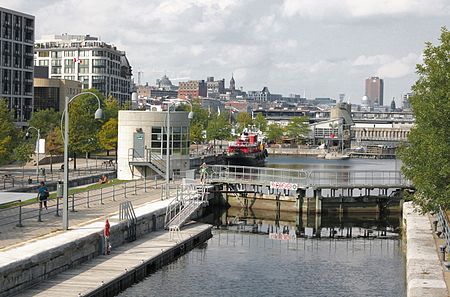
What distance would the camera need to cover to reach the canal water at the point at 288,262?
37.5m

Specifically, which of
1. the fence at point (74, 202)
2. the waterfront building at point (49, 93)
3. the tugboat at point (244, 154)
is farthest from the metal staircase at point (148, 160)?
the waterfront building at point (49, 93)

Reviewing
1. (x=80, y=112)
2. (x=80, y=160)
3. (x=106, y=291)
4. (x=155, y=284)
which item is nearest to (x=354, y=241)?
(x=155, y=284)

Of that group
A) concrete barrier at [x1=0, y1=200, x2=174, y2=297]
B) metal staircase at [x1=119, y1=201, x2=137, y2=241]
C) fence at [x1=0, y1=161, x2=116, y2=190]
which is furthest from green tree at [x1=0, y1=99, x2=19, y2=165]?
concrete barrier at [x1=0, y1=200, x2=174, y2=297]

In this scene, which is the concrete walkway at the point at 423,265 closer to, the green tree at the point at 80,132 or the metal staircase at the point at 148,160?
the metal staircase at the point at 148,160

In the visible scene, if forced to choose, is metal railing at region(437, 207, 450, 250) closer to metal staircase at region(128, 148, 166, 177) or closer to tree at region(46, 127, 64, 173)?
metal staircase at region(128, 148, 166, 177)

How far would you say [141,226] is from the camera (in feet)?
153

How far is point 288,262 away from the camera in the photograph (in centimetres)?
4509

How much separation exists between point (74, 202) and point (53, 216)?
685 centimetres

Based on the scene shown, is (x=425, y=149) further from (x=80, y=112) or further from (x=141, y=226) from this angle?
(x=80, y=112)

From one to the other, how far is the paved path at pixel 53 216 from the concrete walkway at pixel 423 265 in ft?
59.0

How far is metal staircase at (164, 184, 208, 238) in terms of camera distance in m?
50.1

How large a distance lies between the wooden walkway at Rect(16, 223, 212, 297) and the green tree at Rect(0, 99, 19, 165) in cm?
2903

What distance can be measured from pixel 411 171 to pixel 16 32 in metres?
97.4

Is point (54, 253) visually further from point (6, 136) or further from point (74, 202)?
point (6, 136)
